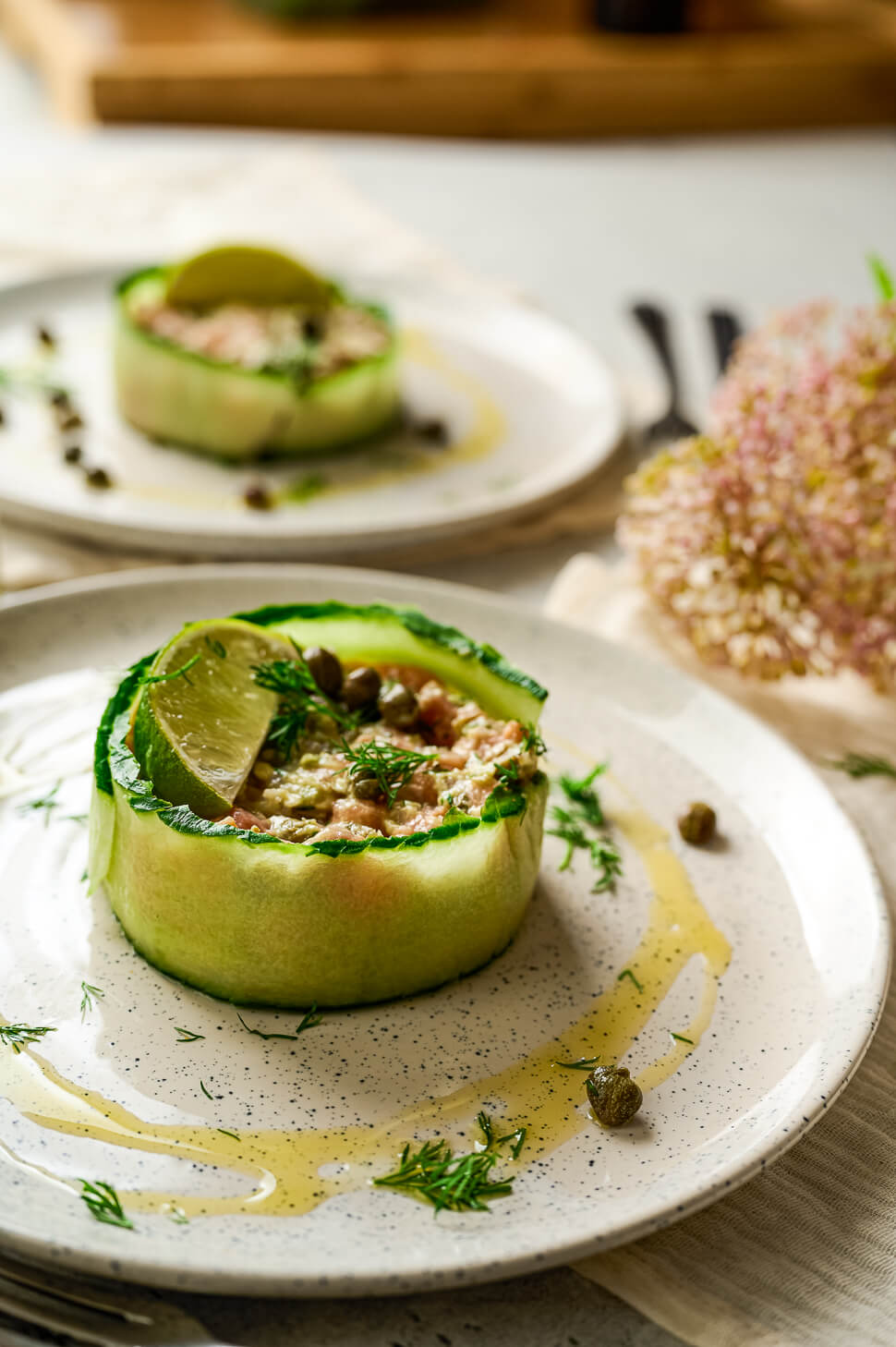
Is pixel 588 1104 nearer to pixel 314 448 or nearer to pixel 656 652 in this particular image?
pixel 656 652

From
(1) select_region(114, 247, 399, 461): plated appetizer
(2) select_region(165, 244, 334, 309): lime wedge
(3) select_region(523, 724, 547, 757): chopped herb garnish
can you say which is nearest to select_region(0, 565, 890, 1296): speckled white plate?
(3) select_region(523, 724, 547, 757): chopped herb garnish

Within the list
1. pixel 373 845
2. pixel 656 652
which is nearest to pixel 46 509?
pixel 656 652

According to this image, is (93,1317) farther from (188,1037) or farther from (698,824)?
(698,824)

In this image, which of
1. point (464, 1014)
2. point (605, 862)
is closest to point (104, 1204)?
point (464, 1014)

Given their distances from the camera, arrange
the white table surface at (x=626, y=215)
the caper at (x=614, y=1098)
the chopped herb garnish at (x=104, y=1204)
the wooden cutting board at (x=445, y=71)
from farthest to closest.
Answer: the wooden cutting board at (x=445, y=71) → the white table surface at (x=626, y=215) → the caper at (x=614, y=1098) → the chopped herb garnish at (x=104, y=1204)

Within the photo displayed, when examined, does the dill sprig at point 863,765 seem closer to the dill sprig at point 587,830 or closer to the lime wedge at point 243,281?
the dill sprig at point 587,830

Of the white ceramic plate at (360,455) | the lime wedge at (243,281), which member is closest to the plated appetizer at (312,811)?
the white ceramic plate at (360,455)

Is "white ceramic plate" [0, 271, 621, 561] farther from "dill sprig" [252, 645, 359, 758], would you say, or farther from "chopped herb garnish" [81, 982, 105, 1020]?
"chopped herb garnish" [81, 982, 105, 1020]
